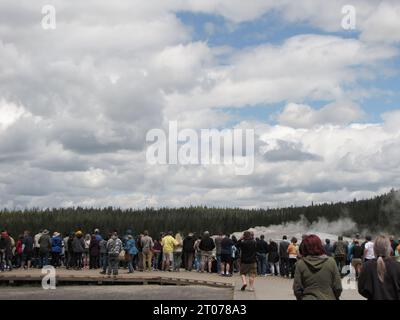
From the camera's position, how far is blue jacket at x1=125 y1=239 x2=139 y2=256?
25089 mm

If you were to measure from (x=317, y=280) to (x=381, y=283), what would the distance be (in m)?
0.79

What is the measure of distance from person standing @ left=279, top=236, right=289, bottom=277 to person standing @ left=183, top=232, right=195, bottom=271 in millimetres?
3714

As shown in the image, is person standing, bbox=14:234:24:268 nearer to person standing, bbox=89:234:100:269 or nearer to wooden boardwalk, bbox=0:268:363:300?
wooden boardwalk, bbox=0:268:363:300

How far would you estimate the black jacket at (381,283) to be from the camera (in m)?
7.42

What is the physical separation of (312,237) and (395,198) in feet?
179

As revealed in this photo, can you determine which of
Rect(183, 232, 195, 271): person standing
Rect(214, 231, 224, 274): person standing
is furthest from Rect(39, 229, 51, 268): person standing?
Rect(214, 231, 224, 274): person standing

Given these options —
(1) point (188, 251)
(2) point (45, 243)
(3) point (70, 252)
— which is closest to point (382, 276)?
(1) point (188, 251)

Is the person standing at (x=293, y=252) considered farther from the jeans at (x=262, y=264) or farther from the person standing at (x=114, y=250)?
the person standing at (x=114, y=250)

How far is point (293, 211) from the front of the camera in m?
66.2

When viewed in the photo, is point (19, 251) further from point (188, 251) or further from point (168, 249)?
point (188, 251)

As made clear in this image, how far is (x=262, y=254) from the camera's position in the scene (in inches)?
962
